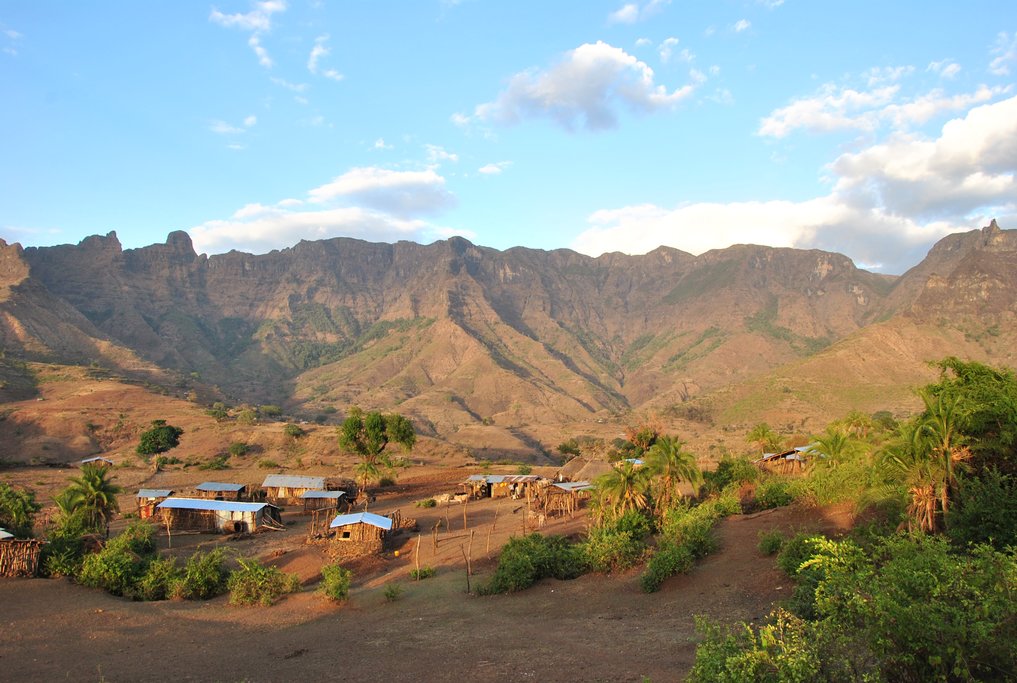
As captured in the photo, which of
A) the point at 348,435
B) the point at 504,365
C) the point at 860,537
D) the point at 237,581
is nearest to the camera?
the point at 860,537

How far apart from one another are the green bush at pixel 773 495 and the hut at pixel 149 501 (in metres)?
33.5

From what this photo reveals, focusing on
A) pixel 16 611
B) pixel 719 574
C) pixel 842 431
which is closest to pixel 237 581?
pixel 16 611

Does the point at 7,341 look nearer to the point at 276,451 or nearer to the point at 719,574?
the point at 276,451

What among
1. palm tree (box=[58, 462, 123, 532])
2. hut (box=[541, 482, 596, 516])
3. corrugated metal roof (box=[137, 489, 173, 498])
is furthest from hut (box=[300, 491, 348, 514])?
palm tree (box=[58, 462, 123, 532])

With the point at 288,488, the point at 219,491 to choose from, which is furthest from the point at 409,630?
the point at 288,488

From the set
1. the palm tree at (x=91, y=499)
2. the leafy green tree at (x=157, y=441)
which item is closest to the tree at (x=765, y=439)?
the palm tree at (x=91, y=499)

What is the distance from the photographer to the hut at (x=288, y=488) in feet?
154

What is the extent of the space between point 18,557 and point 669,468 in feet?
78.4

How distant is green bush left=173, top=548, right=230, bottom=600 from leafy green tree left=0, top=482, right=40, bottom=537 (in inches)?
298

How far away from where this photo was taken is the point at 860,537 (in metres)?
16.5

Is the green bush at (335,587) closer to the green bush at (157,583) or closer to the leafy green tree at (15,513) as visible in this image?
the green bush at (157,583)

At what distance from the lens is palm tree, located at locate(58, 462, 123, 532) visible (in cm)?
2683

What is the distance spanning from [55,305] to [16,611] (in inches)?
6276

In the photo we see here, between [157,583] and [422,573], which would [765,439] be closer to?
[422,573]
